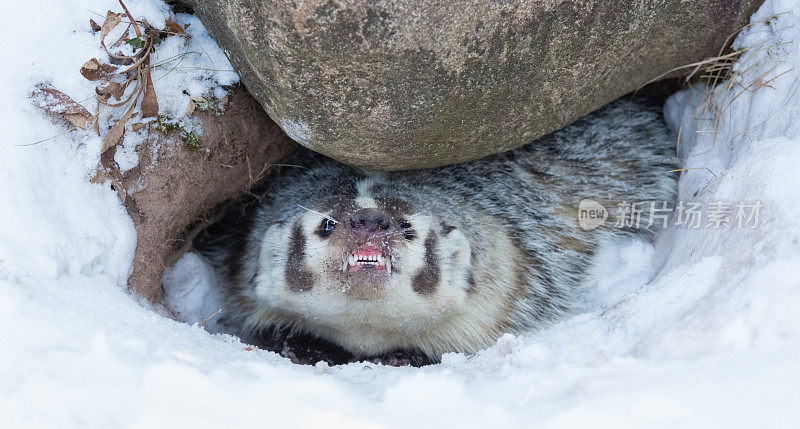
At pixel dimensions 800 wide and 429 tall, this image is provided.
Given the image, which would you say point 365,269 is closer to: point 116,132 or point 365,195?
point 365,195

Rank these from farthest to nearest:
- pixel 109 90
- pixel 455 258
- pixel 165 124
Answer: pixel 455 258 < pixel 165 124 < pixel 109 90

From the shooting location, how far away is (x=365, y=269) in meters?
2.51

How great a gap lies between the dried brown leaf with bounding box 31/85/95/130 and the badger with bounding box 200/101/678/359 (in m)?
1.00

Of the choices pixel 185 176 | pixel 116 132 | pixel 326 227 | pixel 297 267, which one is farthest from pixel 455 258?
pixel 116 132

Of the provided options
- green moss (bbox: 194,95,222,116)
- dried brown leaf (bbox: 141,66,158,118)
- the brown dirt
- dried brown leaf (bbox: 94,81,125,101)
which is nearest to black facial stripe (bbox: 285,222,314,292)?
the brown dirt

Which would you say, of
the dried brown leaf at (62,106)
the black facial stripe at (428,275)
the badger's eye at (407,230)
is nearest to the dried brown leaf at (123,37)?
the dried brown leaf at (62,106)

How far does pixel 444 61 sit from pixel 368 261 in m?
0.88

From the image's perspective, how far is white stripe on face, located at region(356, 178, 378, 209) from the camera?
2.75m

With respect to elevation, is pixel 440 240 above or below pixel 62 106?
below

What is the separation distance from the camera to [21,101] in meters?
2.12

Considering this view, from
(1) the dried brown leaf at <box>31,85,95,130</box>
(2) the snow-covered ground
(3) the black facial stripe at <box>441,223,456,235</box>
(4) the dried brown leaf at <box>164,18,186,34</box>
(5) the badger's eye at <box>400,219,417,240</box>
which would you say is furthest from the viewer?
(3) the black facial stripe at <box>441,223,456,235</box>

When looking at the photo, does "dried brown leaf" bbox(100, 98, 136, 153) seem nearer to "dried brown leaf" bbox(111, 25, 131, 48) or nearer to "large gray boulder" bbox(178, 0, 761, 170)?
"dried brown leaf" bbox(111, 25, 131, 48)

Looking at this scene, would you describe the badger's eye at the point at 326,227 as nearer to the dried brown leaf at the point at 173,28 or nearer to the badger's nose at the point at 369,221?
the badger's nose at the point at 369,221

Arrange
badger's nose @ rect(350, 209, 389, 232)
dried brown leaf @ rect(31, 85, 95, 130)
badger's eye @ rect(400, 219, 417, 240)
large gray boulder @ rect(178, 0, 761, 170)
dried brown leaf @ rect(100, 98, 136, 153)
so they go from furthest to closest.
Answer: badger's eye @ rect(400, 219, 417, 240) → badger's nose @ rect(350, 209, 389, 232) → dried brown leaf @ rect(100, 98, 136, 153) → dried brown leaf @ rect(31, 85, 95, 130) → large gray boulder @ rect(178, 0, 761, 170)
